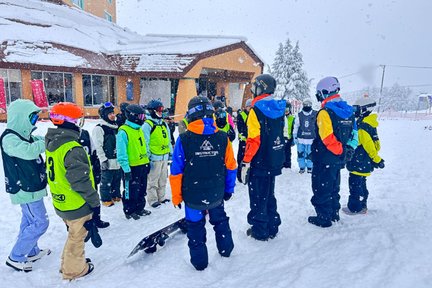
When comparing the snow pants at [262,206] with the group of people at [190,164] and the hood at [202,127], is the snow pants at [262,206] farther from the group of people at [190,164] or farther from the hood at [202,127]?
the hood at [202,127]

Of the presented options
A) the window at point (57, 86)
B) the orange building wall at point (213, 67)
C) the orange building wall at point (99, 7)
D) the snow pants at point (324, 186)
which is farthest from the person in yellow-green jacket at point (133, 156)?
the orange building wall at point (99, 7)

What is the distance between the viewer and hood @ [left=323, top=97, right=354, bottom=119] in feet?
13.8

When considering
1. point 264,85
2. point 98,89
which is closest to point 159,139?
point 264,85

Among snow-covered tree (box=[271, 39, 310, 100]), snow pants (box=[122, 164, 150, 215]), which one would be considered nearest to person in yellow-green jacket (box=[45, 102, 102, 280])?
snow pants (box=[122, 164, 150, 215])

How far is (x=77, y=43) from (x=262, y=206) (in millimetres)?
17944

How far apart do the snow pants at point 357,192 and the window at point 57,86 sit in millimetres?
16797

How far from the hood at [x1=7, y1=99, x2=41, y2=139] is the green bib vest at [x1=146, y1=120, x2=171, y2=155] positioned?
224 cm

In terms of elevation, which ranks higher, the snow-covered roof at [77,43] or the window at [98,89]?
the snow-covered roof at [77,43]

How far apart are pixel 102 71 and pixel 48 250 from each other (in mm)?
16241

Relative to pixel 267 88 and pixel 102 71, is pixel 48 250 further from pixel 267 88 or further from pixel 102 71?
pixel 102 71

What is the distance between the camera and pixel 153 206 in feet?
18.7

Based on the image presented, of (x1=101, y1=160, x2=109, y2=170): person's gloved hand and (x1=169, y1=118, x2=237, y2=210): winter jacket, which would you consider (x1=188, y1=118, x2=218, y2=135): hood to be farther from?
(x1=101, y1=160, x2=109, y2=170): person's gloved hand

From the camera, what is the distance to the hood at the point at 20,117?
3387mm

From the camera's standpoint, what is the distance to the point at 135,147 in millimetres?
5035
